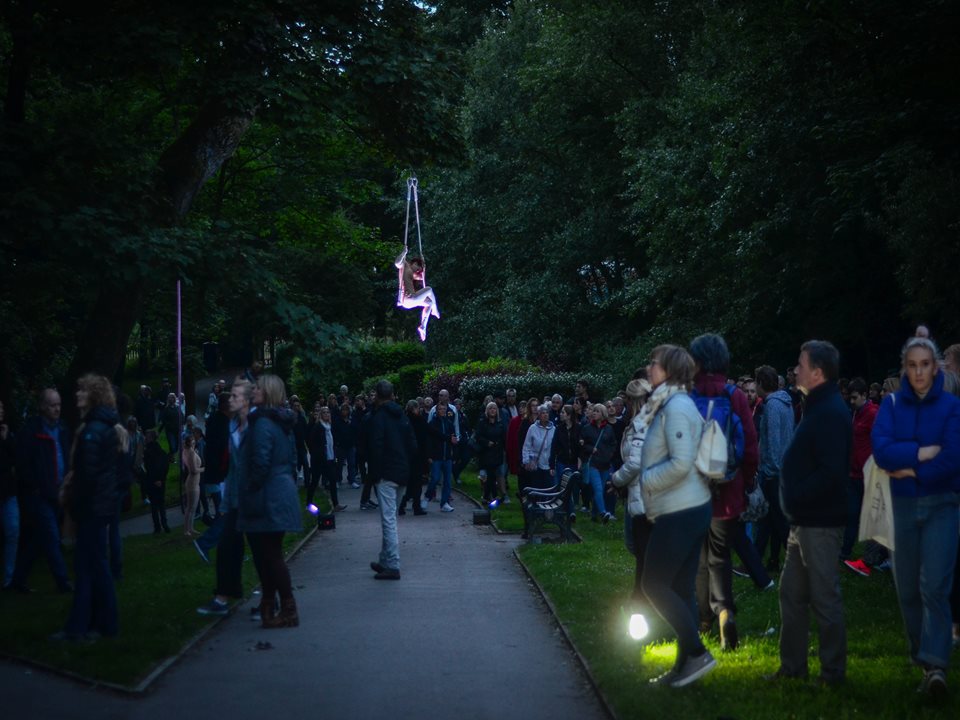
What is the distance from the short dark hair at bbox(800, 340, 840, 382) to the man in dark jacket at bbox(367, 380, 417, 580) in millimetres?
6586

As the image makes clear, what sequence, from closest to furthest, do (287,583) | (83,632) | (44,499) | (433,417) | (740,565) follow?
(83,632) → (287,583) → (44,499) → (740,565) → (433,417)

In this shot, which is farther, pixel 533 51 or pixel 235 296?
pixel 533 51

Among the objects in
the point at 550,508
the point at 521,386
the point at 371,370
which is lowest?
the point at 550,508

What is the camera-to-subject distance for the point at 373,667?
8.97m

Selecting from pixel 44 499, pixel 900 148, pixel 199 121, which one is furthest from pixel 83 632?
pixel 900 148

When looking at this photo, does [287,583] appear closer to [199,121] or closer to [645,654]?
[645,654]

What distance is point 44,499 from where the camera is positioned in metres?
12.8

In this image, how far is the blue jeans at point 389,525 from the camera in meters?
13.8

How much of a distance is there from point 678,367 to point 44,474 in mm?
7202

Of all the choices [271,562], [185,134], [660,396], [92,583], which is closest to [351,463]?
[185,134]

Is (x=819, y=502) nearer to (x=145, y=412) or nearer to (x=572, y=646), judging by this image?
(x=572, y=646)

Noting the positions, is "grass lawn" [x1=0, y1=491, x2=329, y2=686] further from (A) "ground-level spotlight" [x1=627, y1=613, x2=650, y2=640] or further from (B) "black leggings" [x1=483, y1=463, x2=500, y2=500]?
(B) "black leggings" [x1=483, y1=463, x2=500, y2=500]

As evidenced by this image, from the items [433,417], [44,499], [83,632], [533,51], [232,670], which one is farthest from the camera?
[533,51]

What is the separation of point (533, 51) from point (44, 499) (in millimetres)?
30891
